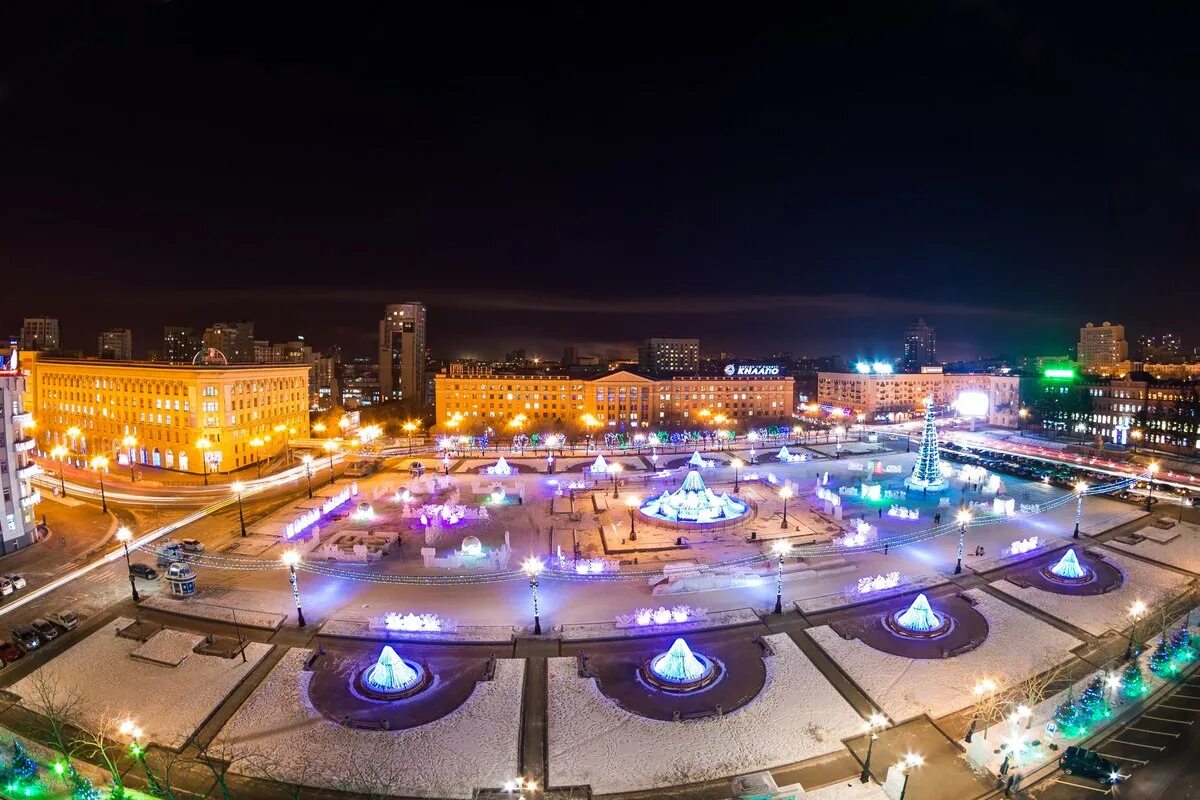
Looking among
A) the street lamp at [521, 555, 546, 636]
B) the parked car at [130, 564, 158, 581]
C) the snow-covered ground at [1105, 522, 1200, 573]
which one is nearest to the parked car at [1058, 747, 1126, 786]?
the street lamp at [521, 555, 546, 636]

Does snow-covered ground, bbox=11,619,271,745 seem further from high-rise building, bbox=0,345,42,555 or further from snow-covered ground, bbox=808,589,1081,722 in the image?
snow-covered ground, bbox=808,589,1081,722

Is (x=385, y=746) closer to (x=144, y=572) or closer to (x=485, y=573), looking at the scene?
(x=485, y=573)

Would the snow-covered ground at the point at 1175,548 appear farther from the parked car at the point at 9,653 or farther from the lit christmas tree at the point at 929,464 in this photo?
the parked car at the point at 9,653

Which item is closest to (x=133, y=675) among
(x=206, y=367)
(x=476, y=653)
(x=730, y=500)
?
(x=476, y=653)

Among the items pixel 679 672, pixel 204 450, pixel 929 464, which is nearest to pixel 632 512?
pixel 679 672

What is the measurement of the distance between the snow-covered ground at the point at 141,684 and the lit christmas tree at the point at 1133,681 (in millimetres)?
42190

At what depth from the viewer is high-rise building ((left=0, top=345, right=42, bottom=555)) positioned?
43969 millimetres

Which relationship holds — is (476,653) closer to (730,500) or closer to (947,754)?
(947,754)

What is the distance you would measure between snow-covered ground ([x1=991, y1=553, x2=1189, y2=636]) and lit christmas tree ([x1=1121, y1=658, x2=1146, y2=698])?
4.02 metres

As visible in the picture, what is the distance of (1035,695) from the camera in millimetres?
25734

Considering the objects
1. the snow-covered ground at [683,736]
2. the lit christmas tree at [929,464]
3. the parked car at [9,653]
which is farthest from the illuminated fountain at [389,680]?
the lit christmas tree at [929,464]

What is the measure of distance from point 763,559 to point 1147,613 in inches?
876

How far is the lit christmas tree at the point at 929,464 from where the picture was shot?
63.8 metres

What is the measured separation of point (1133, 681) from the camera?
27172mm
